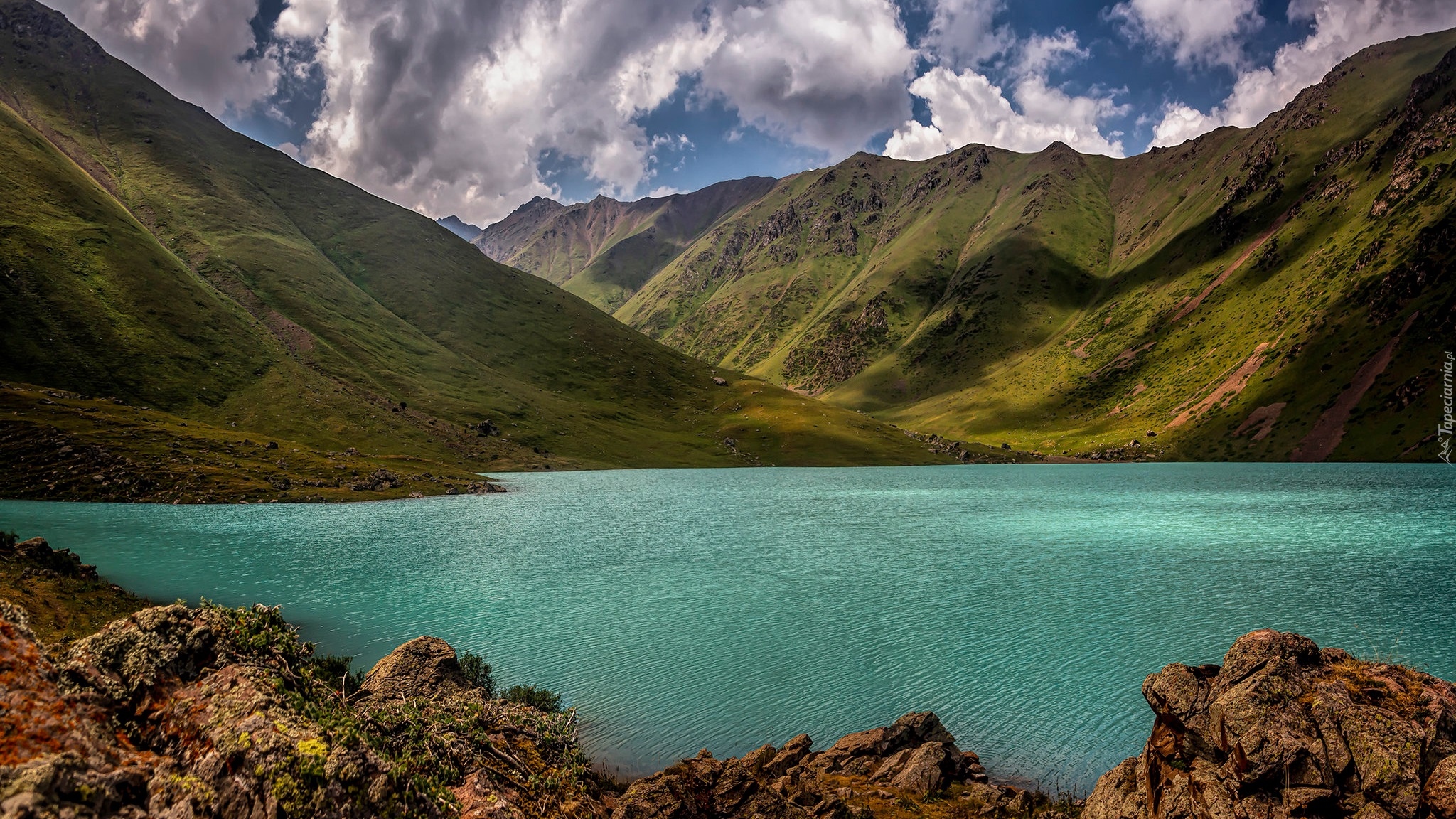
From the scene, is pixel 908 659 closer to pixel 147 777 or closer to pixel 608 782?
pixel 608 782

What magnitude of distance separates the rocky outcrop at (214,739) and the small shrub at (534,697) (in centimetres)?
1236

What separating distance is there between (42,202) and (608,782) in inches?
8943

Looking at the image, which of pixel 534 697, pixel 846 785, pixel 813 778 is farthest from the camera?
pixel 534 697

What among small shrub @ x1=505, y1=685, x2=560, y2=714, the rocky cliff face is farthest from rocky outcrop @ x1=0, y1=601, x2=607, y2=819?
small shrub @ x1=505, y1=685, x2=560, y2=714

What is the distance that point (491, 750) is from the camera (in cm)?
1290

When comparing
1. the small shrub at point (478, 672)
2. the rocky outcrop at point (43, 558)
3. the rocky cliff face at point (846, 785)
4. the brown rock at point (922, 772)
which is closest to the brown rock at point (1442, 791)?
the rocky cliff face at point (846, 785)

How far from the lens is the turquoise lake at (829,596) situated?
1045 inches

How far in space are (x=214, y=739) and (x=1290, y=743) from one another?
18.4 m

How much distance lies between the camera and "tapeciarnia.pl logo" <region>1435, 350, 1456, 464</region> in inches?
5856

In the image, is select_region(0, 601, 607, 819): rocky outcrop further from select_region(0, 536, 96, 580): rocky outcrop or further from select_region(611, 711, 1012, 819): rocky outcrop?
select_region(0, 536, 96, 580): rocky outcrop

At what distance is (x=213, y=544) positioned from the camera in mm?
60688

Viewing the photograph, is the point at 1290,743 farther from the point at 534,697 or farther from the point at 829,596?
the point at 829,596

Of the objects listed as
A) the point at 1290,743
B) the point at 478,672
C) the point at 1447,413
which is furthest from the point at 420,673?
the point at 1447,413

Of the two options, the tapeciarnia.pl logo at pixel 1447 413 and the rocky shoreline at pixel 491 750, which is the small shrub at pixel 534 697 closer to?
the rocky shoreline at pixel 491 750
